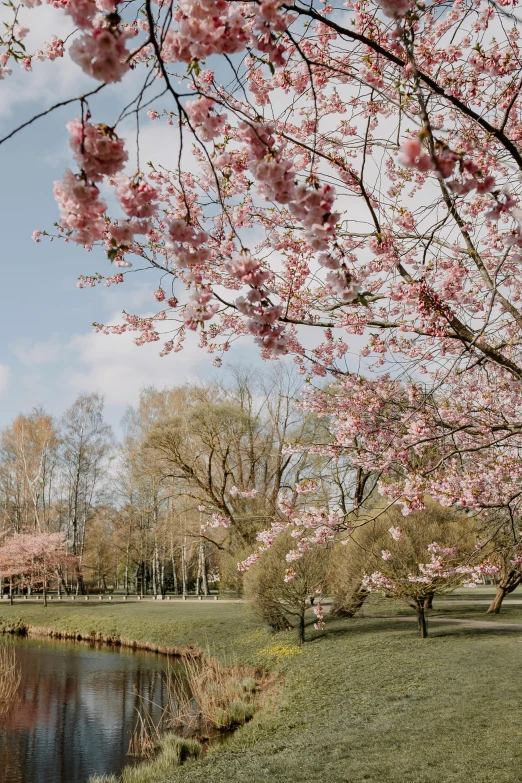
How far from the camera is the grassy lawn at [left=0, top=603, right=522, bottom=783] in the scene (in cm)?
540

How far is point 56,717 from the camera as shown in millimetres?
9859

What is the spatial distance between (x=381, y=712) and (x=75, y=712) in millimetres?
5813

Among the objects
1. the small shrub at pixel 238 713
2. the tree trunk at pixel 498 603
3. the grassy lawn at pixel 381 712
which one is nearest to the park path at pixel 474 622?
the grassy lawn at pixel 381 712

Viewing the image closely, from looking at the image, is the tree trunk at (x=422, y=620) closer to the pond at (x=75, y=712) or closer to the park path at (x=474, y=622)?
the park path at (x=474, y=622)

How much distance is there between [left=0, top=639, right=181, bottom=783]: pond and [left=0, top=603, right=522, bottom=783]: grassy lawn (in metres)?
1.86

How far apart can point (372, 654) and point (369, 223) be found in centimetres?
913

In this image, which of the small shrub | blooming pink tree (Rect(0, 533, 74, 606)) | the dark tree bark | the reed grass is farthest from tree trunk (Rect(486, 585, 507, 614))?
blooming pink tree (Rect(0, 533, 74, 606))

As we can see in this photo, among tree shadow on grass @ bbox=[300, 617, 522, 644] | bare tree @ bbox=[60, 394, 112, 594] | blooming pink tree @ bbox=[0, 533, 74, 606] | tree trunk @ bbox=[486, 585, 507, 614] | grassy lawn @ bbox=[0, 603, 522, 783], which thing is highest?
bare tree @ bbox=[60, 394, 112, 594]

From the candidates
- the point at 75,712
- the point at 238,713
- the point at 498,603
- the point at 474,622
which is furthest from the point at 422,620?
the point at 75,712

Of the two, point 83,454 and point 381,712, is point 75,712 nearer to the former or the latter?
point 381,712

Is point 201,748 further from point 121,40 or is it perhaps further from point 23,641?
point 23,641

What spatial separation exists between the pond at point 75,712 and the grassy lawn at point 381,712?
1.86 meters

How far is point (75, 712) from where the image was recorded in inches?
404

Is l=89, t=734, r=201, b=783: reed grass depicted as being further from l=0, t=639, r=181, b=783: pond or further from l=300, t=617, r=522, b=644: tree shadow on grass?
l=300, t=617, r=522, b=644: tree shadow on grass
